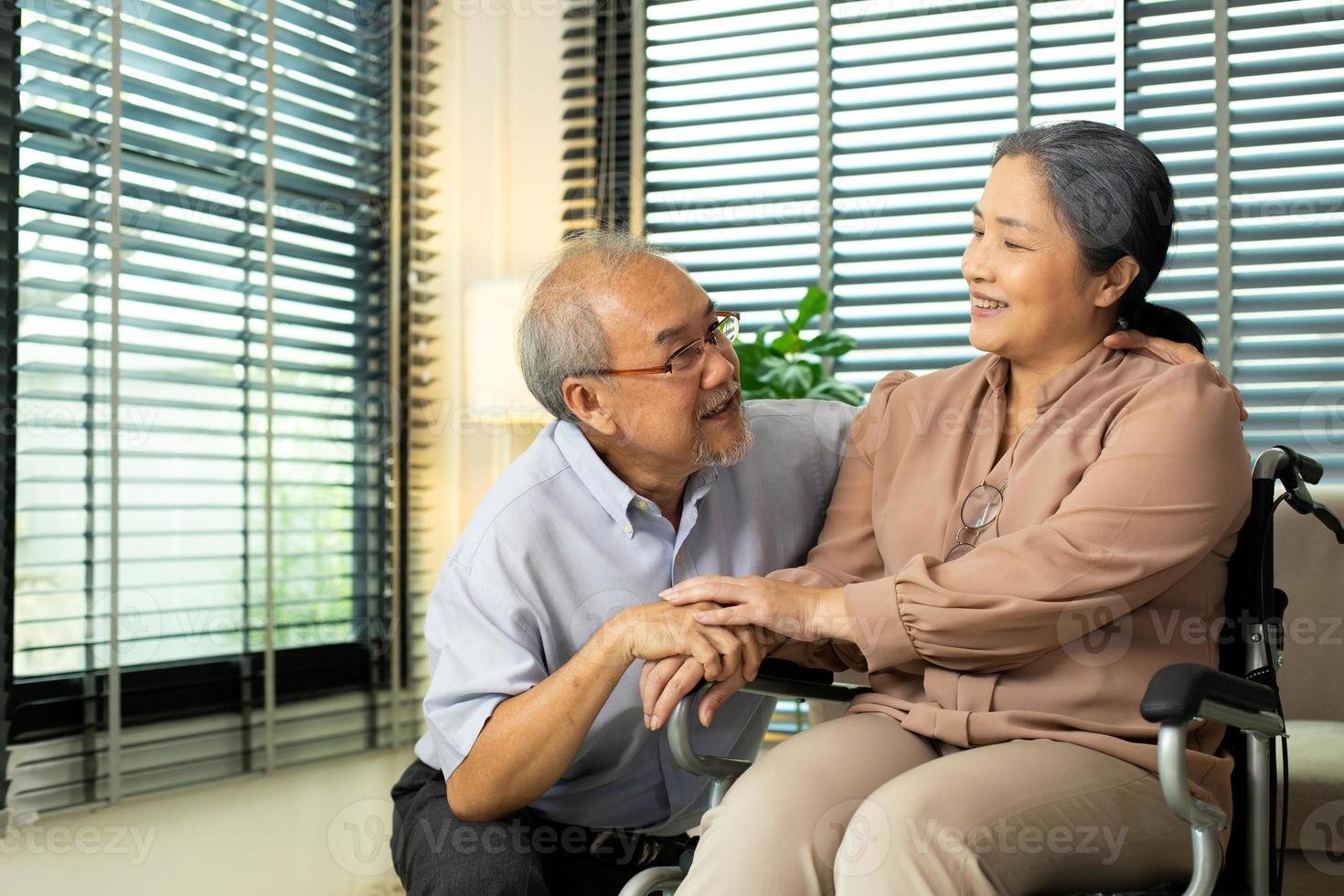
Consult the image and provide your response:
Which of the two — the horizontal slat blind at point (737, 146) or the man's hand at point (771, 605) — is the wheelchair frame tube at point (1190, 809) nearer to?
the man's hand at point (771, 605)

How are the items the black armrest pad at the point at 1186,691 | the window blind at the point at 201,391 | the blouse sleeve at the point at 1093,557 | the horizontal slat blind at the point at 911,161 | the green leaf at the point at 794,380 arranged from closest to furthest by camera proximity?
1. the black armrest pad at the point at 1186,691
2. the blouse sleeve at the point at 1093,557
3. the window blind at the point at 201,391
4. the green leaf at the point at 794,380
5. the horizontal slat blind at the point at 911,161

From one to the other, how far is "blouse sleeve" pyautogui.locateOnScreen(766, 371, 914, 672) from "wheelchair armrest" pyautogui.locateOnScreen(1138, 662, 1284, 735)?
1.61ft

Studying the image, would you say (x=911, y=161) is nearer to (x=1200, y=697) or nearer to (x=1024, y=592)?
(x=1024, y=592)

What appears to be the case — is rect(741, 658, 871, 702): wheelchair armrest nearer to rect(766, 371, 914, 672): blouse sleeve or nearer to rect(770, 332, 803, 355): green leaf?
rect(766, 371, 914, 672): blouse sleeve

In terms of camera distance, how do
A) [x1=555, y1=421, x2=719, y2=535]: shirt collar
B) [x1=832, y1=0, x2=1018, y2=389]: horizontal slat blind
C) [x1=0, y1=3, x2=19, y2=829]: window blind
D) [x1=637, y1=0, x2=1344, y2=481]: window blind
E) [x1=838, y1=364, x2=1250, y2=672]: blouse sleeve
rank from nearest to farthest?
[x1=838, y1=364, x2=1250, y2=672]: blouse sleeve
[x1=555, y1=421, x2=719, y2=535]: shirt collar
[x1=0, y1=3, x2=19, y2=829]: window blind
[x1=637, y1=0, x2=1344, y2=481]: window blind
[x1=832, y1=0, x2=1018, y2=389]: horizontal slat blind

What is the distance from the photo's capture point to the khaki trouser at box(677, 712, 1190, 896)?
45.9 inches

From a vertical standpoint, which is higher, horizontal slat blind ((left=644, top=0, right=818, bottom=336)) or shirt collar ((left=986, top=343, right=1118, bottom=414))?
horizontal slat blind ((left=644, top=0, right=818, bottom=336))

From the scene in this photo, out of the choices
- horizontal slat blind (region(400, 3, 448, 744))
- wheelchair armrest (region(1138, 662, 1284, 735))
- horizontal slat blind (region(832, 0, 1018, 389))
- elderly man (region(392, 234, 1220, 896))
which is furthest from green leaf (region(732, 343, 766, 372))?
wheelchair armrest (region(1138, 662, 1284, 735))

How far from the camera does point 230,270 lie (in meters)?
2.83

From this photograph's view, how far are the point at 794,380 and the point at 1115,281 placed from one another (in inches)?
56.2

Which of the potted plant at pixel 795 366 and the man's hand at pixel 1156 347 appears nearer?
the man's hand at pixel 1156 347

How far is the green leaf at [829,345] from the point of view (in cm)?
305

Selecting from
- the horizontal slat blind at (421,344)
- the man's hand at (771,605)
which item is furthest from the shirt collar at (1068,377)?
the horizontal slat blind at (421,344)

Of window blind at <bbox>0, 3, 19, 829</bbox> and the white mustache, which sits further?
window blind at <bbox>0, 3, 19, 829</bbox>
